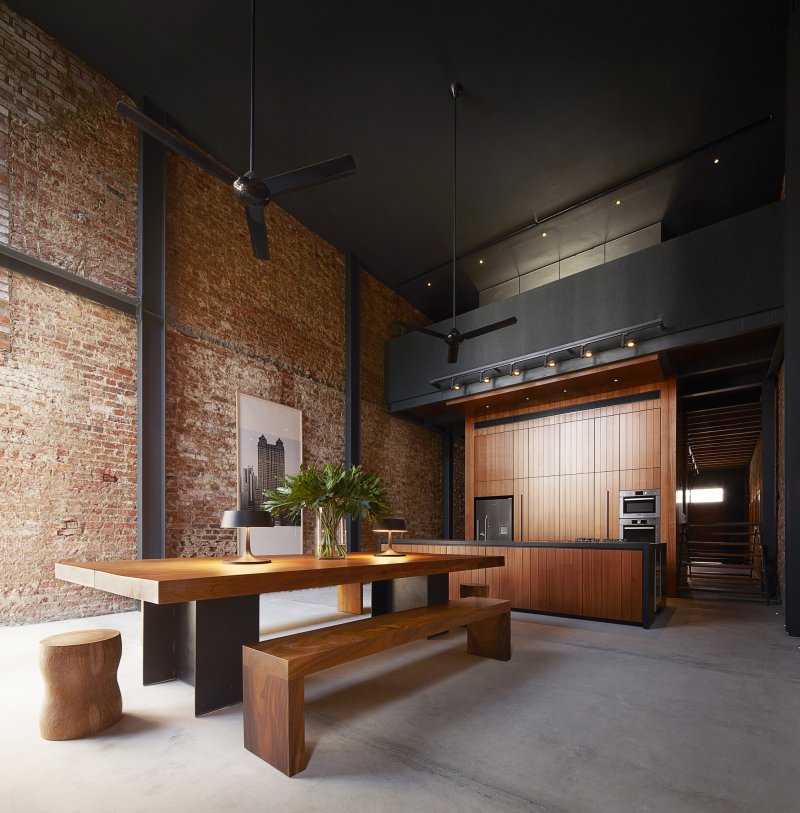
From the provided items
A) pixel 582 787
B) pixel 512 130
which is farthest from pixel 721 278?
pixel 582 787

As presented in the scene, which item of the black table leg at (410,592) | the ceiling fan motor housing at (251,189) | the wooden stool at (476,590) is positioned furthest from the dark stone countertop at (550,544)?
the ceiling fan motor housing at (251,189)

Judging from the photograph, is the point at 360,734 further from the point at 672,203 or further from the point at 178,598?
the point at 672,203

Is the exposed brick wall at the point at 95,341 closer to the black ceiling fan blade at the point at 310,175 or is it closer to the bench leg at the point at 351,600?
the bench leg at the point at 351,600

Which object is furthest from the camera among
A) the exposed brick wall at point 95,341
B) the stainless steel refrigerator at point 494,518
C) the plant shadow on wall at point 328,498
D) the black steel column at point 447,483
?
the black steel column at point 447,483

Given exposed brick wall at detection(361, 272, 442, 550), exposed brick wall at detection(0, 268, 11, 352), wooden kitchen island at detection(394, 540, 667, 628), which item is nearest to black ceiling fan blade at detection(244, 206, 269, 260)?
exposed brick wall at detection(0, 268, 11, 352)

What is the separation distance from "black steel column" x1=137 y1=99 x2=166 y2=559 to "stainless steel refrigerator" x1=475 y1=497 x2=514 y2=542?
5.56 metres

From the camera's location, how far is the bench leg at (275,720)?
2127 mm

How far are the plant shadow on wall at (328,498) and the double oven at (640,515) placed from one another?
5.60 metres

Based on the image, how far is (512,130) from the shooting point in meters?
6.44

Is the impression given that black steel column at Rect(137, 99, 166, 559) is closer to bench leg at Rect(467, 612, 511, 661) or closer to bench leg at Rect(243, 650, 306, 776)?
bench leg at Rect(467, 612, 511, 661)

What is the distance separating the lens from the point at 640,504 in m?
A: 7.77

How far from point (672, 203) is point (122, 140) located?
25.4ft

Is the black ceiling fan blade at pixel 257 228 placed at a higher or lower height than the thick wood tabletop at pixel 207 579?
higher

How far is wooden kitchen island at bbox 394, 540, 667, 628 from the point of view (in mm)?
5094
